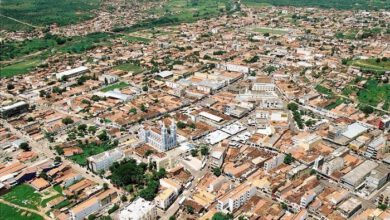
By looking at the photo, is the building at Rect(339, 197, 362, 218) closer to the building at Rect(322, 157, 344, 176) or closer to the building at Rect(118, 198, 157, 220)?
the building at Rect(322, 157, 344, 176)

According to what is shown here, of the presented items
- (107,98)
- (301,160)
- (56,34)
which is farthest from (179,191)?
(56,34)

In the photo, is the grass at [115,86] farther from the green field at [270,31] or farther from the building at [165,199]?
the green field at [270,31]

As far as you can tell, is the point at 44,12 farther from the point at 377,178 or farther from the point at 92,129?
the point at 377,178

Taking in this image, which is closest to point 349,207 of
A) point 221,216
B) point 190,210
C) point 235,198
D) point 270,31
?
point 235,198

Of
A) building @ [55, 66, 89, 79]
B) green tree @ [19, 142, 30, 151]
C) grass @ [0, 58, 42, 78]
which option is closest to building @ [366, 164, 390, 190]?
green tree @ [19, 142, 30, 151]

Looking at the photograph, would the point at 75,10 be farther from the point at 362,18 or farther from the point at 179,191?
the point at 179,191

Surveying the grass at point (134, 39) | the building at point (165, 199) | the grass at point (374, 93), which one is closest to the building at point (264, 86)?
the grass at point (374, 93)

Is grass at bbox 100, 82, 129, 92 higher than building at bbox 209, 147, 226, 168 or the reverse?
the reverse
